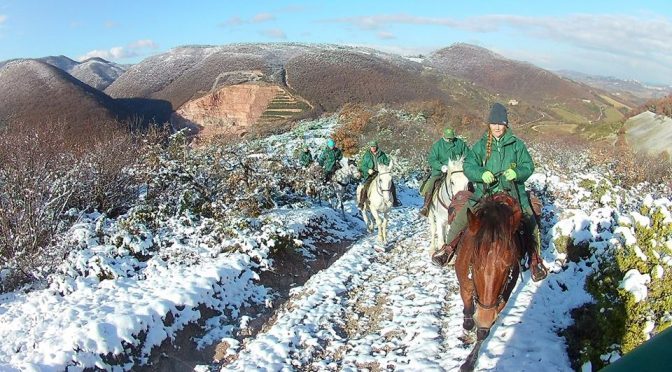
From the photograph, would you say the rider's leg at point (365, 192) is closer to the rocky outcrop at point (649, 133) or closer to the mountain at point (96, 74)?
the rocky outcrop at point (649, 133)

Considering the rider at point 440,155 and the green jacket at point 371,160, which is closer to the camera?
the rider at point 440,155

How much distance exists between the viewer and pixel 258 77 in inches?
2323

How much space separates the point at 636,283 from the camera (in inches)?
196

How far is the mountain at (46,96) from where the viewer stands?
140 ft

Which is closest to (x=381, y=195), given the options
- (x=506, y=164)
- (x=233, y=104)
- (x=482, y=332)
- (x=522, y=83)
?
(x=506, y=164)

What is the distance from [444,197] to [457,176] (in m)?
0.67

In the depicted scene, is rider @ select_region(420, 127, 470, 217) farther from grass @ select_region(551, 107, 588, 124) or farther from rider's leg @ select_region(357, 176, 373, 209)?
grass @ select_region(551, 107, 588, 124)

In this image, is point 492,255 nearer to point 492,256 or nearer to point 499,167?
point 492,256

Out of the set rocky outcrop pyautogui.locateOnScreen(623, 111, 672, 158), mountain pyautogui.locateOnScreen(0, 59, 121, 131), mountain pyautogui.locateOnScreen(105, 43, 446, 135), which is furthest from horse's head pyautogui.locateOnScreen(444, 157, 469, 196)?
mountain pyautogui.locateOnScreen(0, 59, 121, 131)

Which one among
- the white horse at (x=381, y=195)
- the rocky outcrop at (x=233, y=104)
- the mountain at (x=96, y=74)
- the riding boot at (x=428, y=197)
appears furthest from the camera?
the mountain at (x=96, y=74)

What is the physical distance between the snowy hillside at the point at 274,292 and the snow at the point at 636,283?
0.05 feet

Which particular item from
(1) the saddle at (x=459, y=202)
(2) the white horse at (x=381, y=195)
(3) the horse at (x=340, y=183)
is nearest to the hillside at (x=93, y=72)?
(3) the horse at (x=340, y=183)

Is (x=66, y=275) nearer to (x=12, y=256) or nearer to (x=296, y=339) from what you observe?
(x=12, y=256)

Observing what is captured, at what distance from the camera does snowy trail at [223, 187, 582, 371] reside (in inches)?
221
